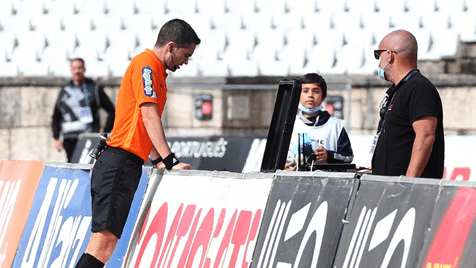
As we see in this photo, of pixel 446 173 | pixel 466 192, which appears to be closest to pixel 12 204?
pixel 446 173

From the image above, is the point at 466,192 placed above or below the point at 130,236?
above

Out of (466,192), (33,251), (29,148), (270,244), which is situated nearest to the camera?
(466,192)

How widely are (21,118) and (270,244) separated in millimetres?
11220

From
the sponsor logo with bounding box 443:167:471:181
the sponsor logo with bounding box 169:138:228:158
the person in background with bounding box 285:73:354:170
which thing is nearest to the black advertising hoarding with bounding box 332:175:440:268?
the person in background with bounding box 285:73:354:170

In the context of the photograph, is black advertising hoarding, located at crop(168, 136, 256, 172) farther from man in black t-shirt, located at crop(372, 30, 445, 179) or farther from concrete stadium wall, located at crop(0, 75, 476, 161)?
man in black t-shirt, located at crop(372, 30, 445, 179)

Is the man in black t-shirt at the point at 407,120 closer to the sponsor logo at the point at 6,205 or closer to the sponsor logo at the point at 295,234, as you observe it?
the sponsor logo at the point at 295,234

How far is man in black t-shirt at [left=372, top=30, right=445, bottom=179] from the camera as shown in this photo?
4613 millimetres

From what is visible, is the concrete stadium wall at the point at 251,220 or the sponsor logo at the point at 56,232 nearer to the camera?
the concrete stadium wall at the point at 251,220

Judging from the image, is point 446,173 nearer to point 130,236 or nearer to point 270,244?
point 130,236

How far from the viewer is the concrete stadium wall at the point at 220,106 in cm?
1262

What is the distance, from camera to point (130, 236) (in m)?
6.22

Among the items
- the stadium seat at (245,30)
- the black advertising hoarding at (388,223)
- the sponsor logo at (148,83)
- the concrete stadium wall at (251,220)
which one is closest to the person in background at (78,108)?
the stadium seat at (245,30)

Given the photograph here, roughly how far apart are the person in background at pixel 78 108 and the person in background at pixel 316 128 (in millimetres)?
5474

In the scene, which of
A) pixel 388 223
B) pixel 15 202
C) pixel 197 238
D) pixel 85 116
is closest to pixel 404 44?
pixel 388 223
